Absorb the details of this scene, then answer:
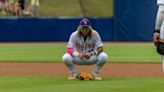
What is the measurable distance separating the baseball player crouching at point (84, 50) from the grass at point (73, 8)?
19.9m

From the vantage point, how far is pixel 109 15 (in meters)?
32.3

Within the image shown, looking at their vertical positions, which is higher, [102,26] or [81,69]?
[81,69]

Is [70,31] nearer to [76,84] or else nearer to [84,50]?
[84,50]

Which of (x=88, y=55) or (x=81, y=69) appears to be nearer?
(x=88, y=55)

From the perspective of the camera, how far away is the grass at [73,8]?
105ft

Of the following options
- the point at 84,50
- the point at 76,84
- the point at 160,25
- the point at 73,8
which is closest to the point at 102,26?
the point at 73,8

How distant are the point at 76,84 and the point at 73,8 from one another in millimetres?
23809

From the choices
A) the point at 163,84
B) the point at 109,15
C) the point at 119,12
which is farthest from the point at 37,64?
the point at 109,15

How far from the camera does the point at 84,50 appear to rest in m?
11.6

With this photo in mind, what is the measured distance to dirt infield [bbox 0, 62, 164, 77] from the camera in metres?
12.9

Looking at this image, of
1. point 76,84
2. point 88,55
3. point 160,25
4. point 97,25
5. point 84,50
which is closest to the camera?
point 160,25

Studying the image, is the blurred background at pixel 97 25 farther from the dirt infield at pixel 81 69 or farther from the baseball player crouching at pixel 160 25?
the baseball player crouching at pixel 160 25

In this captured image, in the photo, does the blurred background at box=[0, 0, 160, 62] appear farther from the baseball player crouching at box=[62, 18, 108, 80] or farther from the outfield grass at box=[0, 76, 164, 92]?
the outfield grass at box=[0, 76, 164, 92]

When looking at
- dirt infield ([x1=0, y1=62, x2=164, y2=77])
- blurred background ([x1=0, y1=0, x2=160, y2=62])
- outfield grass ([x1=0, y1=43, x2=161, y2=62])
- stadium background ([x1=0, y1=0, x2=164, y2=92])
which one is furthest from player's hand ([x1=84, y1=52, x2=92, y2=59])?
blurred background ([x1=0, y1=0, x2=160, y2=62])
